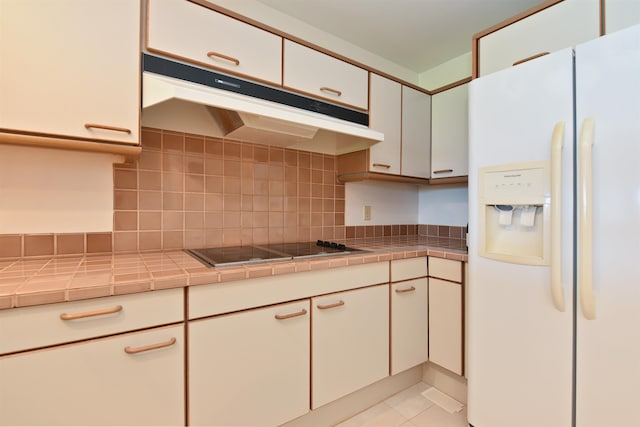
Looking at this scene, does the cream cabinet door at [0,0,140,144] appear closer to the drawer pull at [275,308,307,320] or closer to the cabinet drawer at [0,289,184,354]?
the cabinet drawer at [0,289,184,354]

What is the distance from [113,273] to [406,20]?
2.12 metres

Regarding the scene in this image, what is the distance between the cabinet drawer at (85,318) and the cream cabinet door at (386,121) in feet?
4.67

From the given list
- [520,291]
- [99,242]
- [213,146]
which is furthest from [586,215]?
[99,242]

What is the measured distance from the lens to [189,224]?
5.32 feet

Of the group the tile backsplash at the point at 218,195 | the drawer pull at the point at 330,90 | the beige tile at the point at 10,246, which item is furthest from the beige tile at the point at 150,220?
the drawer pull at the point at 330,90

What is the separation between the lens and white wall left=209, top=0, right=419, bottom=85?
1.78 meters

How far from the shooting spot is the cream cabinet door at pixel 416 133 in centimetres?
215

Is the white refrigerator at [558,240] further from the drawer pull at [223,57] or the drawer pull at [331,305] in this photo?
the drawer pull at [223,57]

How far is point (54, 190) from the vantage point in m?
1.31

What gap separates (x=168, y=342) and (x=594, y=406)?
1484 mm

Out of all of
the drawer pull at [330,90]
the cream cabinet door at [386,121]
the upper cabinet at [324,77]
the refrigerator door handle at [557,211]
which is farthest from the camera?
Answer: the cream cabinet door at [386,121]

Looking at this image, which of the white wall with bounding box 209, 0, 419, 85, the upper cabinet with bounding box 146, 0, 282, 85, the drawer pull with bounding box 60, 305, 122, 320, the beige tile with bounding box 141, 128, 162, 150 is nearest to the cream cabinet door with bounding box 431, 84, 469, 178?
the white wall with bounding box 209, 0, 419, 85

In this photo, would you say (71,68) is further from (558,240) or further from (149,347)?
(558,240)

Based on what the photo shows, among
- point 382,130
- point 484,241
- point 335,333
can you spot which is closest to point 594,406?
point 484,241
